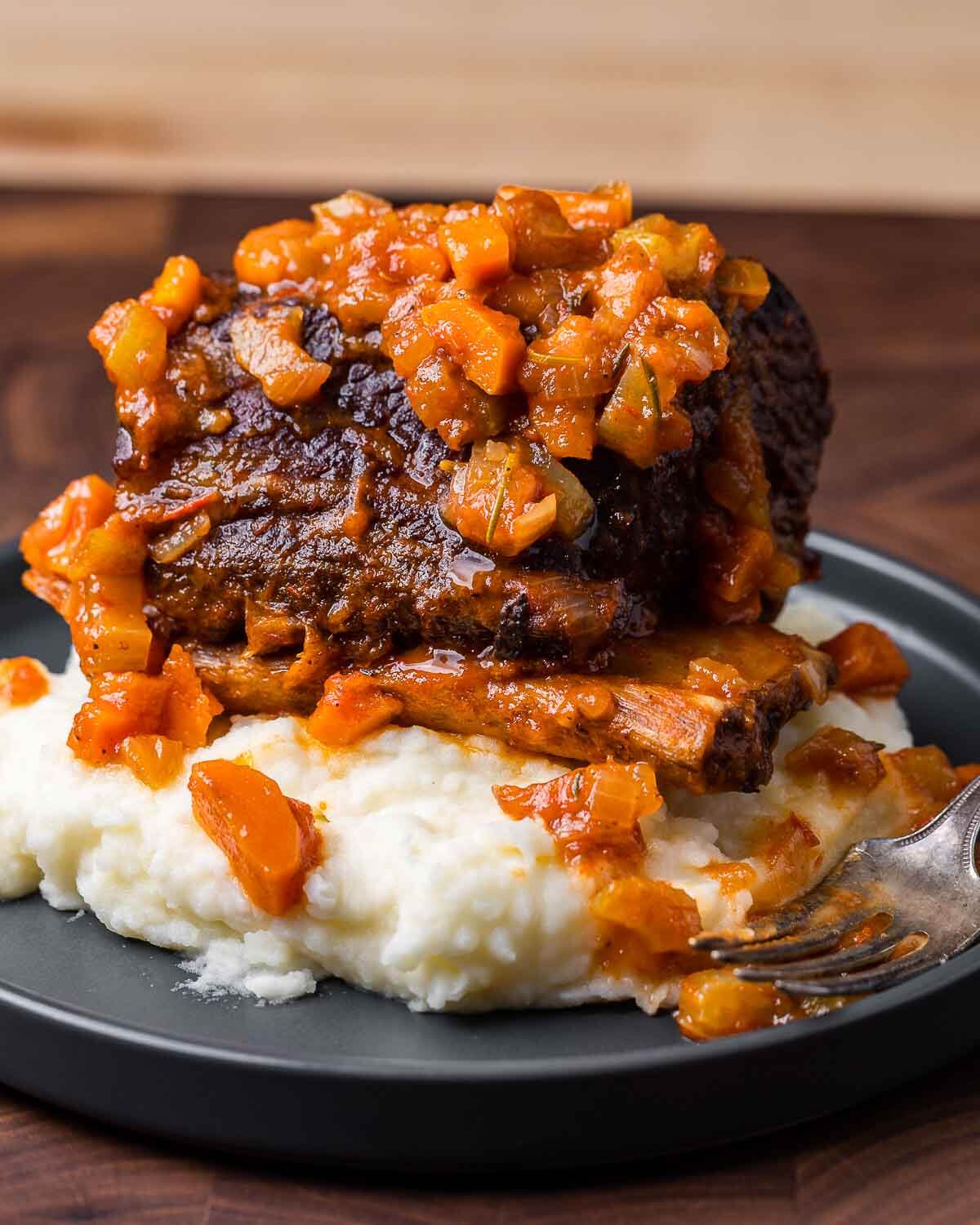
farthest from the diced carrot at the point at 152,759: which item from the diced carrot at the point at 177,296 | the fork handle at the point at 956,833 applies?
the fork handle at the point at 956,833

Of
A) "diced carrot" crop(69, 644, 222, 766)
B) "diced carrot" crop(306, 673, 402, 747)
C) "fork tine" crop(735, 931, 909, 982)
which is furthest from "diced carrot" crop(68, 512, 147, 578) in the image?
"fork tine" crop(735, 931, 909, 982)

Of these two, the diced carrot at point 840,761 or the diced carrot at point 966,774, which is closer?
the diced carrot at point 840,761

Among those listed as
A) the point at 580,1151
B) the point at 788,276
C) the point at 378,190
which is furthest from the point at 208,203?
the point at 580,1151

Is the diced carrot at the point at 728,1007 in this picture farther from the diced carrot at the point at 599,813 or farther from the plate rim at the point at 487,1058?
the diced carrot at the point at 599,813

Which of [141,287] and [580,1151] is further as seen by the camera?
[141,287]

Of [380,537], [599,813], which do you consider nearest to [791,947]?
[599,813]

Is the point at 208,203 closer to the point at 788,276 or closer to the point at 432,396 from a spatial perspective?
the point at 788,276
